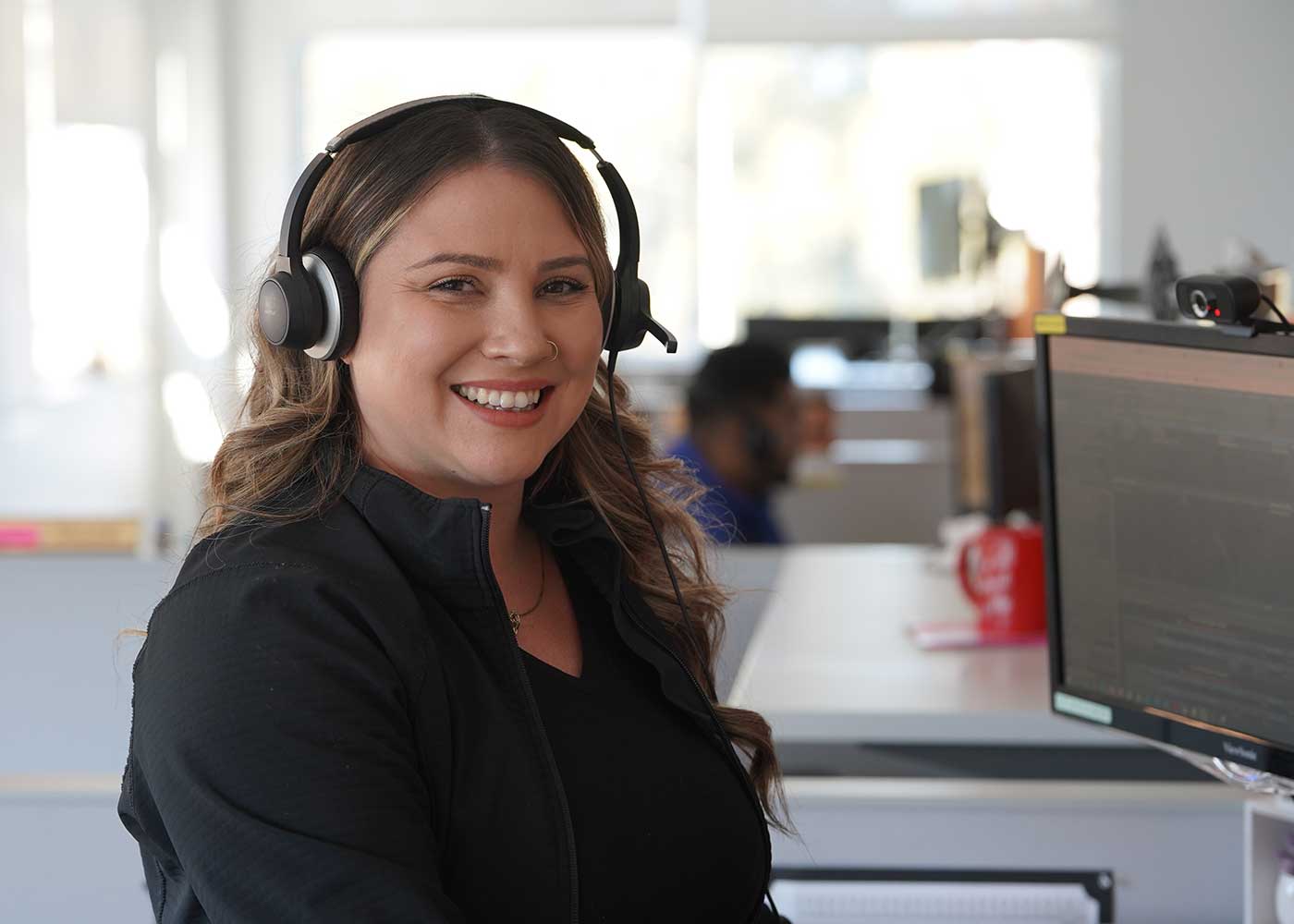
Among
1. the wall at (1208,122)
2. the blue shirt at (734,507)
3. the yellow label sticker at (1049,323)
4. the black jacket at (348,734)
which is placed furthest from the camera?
the wall at (1208,122)

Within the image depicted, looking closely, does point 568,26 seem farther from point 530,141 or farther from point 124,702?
point 530,141

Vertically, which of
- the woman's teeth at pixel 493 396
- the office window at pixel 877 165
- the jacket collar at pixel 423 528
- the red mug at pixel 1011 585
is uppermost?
the office window at pixel 877 165

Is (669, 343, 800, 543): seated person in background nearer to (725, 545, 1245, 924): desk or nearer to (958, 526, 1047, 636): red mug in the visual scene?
(958, 526, 1047, 636): red mug

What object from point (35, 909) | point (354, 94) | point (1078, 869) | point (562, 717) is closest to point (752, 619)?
point (1078, 869)

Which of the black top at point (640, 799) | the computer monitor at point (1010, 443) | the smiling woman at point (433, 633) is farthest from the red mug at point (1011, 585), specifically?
the black top at point (640, 799)

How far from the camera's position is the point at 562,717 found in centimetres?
106

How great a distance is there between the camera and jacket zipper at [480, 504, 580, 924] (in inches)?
38.0

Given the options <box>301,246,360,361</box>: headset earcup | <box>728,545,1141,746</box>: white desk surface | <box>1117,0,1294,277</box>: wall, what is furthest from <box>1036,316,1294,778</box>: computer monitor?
<box>1117,0,1294,277</box>: wall

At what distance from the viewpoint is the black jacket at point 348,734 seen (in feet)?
2.74

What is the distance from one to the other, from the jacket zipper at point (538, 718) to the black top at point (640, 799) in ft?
0.08

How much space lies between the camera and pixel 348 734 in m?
0.87

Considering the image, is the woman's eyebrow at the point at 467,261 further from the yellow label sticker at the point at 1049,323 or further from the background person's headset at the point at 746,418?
the background person's headset at the point at 746,418

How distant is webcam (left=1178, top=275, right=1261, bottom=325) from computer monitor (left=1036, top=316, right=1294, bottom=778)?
18 millimetres

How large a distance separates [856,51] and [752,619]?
4.15 meters
